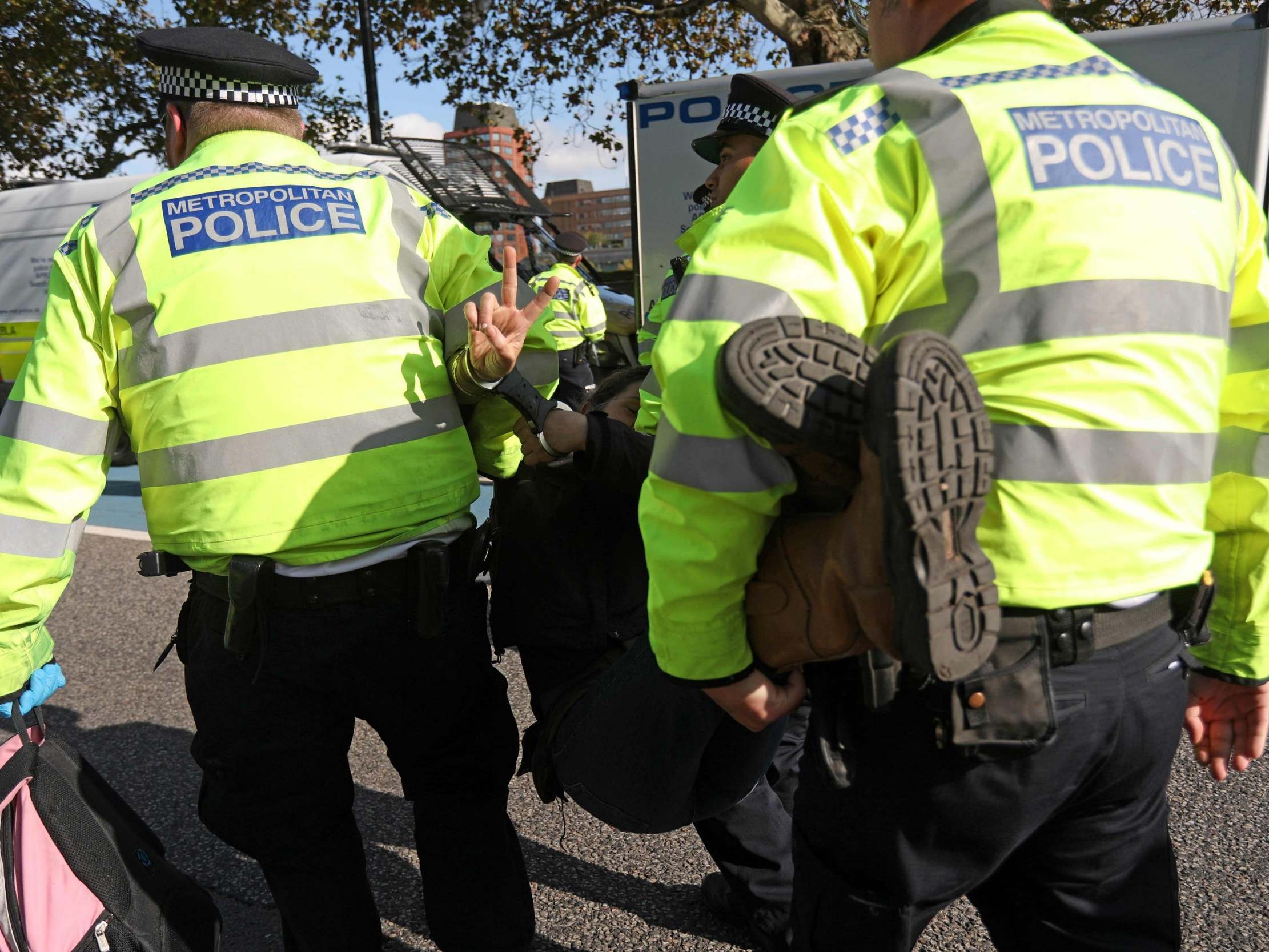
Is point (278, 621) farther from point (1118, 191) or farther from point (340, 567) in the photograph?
point (1118, 191)

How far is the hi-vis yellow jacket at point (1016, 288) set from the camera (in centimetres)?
116

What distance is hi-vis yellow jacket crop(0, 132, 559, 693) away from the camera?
5.92ft

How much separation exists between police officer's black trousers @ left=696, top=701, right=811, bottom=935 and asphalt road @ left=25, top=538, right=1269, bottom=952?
23 cm

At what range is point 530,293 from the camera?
2191 millimetres

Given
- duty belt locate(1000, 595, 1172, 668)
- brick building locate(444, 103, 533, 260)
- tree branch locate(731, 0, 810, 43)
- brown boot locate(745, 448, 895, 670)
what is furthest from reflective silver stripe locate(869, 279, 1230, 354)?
brick building locate(444, 103, 533, 260)

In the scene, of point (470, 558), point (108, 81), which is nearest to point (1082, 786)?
point (470, 558)

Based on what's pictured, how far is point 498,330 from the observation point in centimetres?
200

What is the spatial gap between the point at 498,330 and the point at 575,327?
5.63 meters

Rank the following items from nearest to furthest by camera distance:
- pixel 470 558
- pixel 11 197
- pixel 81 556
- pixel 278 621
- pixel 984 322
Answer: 1. pixel 984 322
2. pixel 278 621
3. pixel 470 558
4. pixel 81 556
5. pixel 11 197

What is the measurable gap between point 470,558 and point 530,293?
1.98 ft

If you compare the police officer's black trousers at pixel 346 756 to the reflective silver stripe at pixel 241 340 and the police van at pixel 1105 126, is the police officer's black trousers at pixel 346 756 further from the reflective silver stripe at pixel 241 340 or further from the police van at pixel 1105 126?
the police van at pixel 1105 126

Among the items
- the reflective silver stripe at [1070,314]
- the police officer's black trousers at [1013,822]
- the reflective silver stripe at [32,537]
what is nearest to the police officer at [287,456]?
the reflective silver stripe at [32,537]

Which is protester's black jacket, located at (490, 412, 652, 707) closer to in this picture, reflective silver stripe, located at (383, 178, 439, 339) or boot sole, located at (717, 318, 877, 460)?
reflective silver stripe, located at (383, 178, 439, 339)

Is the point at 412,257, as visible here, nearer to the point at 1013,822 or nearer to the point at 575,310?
the point at 1013,822
